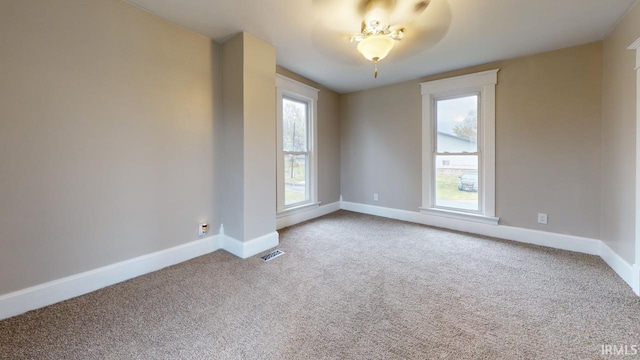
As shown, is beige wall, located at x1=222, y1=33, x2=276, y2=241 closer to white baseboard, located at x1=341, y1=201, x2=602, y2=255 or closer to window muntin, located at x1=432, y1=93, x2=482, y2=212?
white baseboard, located at x1=341, y1=201, x2=602, y2=255

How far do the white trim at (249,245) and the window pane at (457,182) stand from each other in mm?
2652

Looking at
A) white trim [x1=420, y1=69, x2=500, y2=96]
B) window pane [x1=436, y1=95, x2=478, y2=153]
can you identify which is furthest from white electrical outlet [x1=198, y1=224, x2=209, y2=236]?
white trim [x1=420, y1=69, x2=500, y2=96]

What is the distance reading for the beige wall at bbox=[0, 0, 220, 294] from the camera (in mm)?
1654

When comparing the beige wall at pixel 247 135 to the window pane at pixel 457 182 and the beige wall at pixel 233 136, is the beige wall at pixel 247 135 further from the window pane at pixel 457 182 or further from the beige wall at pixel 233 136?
the window pane at pixel 457 182

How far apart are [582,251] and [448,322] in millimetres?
2384

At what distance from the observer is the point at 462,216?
11.7 ft

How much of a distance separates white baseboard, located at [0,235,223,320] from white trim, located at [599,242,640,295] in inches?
152

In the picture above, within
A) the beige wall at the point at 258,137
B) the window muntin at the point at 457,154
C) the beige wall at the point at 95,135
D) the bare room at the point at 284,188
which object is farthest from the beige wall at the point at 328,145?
the beige wall at the point at 95,135

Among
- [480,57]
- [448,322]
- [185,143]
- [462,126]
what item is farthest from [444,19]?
[185,143]

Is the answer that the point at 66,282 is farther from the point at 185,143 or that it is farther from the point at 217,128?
the point at 217,128

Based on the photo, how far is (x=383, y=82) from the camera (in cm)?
409

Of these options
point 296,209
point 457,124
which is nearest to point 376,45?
point 457,124

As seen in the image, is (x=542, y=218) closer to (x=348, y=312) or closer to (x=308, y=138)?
(x=348, y=312)

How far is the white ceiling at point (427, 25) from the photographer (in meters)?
2.08
